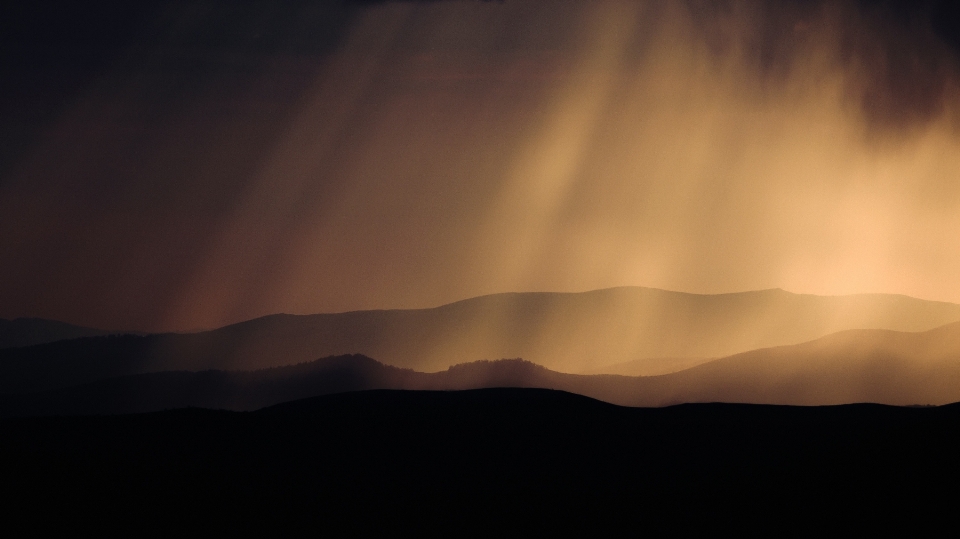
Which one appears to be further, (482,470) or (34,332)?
(34,332)

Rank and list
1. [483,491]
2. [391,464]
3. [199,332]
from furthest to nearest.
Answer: [199,332] < [391,464] < [483,491]

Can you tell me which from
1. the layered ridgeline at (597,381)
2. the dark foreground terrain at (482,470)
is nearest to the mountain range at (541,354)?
the layered ridgeline at (597,381)

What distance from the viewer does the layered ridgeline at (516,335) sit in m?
109

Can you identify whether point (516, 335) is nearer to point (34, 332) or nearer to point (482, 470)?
point (34, 332)

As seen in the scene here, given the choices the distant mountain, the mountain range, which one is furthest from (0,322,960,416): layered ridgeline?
the distant mountain

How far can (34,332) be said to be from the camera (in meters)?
134

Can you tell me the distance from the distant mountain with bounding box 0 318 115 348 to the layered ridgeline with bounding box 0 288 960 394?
5.52 meters

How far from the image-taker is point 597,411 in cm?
2002

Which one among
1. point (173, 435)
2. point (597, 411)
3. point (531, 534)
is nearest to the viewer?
point (531, 534)

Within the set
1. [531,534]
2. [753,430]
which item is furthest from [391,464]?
[753,430]

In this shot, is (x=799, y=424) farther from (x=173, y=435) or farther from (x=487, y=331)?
(x=487, y=331)

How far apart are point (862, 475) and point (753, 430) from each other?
472 cm

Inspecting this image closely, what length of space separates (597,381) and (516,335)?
70881 millimetres

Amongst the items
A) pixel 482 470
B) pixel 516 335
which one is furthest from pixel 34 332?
pixel 482 470
